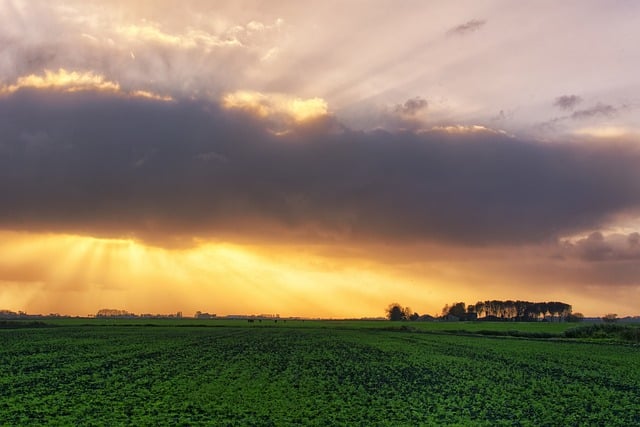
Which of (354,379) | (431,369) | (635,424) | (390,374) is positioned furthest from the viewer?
(431,369)

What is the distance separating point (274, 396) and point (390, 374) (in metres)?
12.8

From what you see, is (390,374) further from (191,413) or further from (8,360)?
(8,360)

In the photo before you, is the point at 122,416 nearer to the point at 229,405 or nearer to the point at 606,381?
the point at 229,405

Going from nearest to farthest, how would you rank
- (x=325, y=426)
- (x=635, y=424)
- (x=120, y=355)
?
(x=325, y=426), (x=635, y=424), (x=120, y=355)

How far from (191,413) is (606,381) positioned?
2765cm

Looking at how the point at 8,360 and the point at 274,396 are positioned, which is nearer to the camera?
the point at 274,396

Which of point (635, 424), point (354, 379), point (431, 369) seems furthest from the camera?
point (431, 369)

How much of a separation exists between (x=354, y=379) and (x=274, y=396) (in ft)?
28.0

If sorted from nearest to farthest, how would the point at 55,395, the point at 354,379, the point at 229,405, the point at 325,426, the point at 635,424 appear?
the point at 325,426, the point at 635,424, the point at 229,405, the point at 55,395, the point at 354,379

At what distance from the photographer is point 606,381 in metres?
34.8

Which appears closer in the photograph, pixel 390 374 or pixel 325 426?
pixel 325 426

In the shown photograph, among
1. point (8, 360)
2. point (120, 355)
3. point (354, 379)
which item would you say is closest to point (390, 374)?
point (354, 379)

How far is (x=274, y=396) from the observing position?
26.0 meters

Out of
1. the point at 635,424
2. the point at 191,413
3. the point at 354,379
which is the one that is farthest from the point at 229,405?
the point at 635,424
